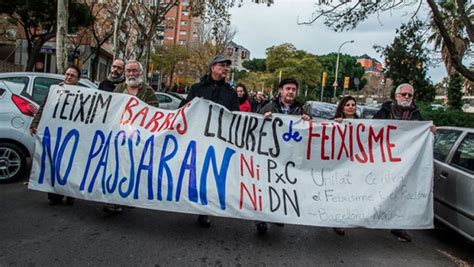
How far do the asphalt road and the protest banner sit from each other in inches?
12.0

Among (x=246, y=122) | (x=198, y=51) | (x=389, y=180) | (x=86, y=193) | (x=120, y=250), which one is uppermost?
(x=198, y=51)

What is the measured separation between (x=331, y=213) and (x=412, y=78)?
78.8 feet

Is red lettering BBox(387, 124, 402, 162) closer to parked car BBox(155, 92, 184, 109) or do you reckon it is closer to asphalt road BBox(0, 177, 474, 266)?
asphalt road BBox(0, 177, 474, 266)

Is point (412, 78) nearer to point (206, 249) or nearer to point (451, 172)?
point (451, 172)

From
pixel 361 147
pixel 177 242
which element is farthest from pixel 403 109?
pixel 177 242

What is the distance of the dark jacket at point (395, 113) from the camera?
475 cm

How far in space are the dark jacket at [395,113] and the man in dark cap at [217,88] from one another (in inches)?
70.3

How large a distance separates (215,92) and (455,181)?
2732 mm

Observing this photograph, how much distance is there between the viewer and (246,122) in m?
4.34

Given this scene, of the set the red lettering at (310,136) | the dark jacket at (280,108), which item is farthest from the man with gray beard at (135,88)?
the red lettering at (310,136)

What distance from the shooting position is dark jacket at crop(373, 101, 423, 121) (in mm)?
4754

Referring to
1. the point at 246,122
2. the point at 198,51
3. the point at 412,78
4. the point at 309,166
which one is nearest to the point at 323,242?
the point at 309,166

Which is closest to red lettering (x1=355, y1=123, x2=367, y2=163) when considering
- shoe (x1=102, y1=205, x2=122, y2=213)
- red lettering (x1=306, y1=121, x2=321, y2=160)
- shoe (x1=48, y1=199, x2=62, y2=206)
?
red lettering (x1=306, y1=121, x2=321, y2=160)

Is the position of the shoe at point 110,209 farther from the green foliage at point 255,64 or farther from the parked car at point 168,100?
the green foliage at point 255,64
